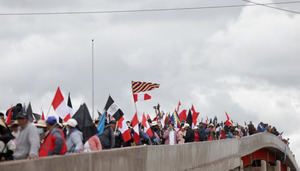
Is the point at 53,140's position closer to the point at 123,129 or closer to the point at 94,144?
the point at 94,144

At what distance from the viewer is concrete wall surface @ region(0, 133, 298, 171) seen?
35.4 ft

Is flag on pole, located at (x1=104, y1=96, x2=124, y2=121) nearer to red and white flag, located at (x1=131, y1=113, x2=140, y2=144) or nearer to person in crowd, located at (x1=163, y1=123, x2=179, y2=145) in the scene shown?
red and white flag, located at (x1=131, y1=113, x2=140, y2=144)

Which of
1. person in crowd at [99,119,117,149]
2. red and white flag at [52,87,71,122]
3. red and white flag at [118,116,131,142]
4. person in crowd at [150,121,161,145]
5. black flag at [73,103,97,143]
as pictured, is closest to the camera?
black flag at [73,103,97,143]

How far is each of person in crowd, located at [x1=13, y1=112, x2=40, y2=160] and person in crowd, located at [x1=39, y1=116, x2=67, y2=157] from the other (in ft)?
3.81

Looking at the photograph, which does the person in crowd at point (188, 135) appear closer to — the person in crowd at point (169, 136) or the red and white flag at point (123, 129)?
the person in crowd at point (169, 136)

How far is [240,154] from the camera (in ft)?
112

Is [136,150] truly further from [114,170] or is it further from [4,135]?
[4,135]

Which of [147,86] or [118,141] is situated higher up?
[147,86]

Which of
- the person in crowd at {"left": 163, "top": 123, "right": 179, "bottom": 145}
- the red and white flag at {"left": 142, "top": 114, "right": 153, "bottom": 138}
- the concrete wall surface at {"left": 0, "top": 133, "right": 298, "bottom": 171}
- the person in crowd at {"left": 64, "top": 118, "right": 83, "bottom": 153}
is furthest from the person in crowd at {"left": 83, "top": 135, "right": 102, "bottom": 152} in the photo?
the person in crowd at {"left": 163, "top": 123, "right": 179, "bottom": 145}

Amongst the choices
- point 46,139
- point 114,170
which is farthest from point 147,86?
point 46,139

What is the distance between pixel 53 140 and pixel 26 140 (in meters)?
1.32

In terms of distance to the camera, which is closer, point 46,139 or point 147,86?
point 46,139

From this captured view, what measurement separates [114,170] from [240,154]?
2076cm

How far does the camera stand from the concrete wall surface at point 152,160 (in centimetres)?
1080
